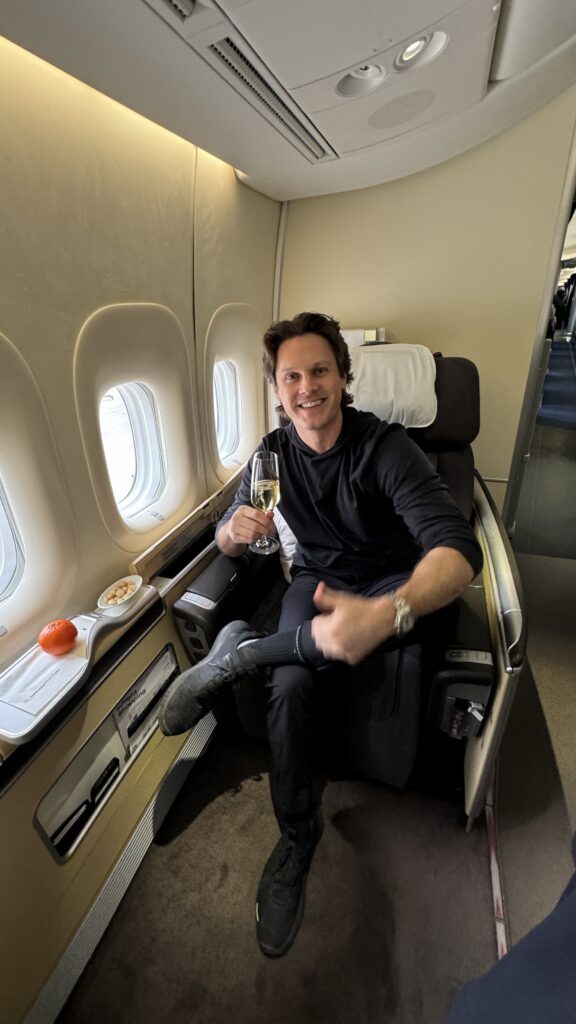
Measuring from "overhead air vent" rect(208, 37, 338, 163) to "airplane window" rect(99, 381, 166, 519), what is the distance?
106 cm

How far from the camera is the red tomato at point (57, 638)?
1290mm

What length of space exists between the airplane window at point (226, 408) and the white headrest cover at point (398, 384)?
0.81m

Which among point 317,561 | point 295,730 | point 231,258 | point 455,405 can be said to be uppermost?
point 231,258

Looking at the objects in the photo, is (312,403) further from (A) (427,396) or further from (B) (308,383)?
(A) (427,396)

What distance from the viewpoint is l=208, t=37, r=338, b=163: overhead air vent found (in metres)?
1.05

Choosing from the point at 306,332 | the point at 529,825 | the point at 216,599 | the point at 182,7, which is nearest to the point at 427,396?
the point at 306,332

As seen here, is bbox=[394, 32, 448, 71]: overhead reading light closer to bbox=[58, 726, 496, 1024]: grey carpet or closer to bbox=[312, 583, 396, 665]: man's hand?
bbox=[312, 583, 396, 665]: man's hand

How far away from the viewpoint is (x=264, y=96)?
1255 mm

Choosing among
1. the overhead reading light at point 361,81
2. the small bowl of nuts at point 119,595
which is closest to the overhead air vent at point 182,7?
the overhead reading light at point 361,81

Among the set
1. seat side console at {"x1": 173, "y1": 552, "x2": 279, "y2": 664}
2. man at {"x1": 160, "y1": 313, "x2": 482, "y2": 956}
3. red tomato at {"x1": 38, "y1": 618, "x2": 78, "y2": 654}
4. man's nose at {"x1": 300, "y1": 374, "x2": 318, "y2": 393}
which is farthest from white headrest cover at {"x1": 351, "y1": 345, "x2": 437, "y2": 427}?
red tomato at {"x1": 38, "y1": 618, "x2": 78, "y2": 654}

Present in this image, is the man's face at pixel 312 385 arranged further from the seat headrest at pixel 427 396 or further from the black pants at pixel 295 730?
the black pants at pixel 295 730

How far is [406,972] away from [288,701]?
865 mm

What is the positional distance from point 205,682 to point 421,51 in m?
2.09

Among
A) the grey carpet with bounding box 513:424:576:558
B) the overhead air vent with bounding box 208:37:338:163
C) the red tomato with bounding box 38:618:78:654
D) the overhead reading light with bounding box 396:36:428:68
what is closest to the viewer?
the overhead air vent with bounding box 208:37:338:163
